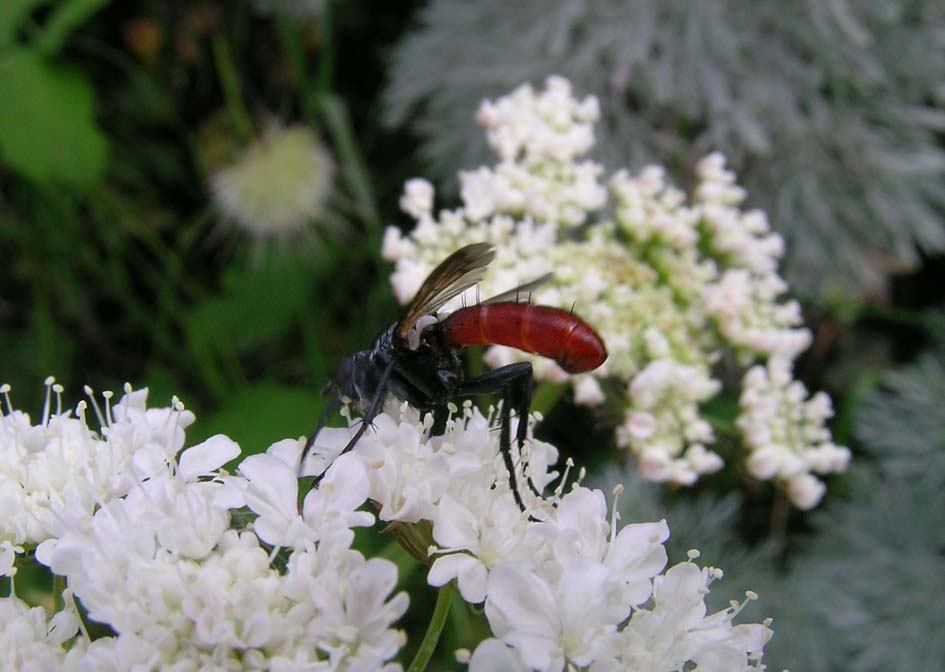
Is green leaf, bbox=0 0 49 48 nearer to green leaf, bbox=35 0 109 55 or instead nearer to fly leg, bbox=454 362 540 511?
green leaf, bbox=35 0 109 55

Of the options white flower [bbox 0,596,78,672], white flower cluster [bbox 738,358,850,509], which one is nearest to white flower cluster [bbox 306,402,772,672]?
white flower [bbox 0,596,78,672]

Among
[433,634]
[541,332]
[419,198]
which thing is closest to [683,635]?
[433,634]

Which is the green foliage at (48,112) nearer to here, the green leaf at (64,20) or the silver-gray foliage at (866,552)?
the green leaf at (64,20)

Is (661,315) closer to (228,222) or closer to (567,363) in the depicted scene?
(567,363)

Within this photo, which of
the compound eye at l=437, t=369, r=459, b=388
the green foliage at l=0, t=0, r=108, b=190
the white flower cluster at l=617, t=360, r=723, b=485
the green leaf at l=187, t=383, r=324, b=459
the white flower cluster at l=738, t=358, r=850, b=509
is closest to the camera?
the compound eye at l=437, t=369, r=459, b=388

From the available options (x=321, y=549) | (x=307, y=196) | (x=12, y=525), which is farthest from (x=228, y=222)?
(x=321, y=549)

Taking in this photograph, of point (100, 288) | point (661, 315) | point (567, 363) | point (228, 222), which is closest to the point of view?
point (567, 363)

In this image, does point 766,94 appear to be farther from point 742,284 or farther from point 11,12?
point 11,12
